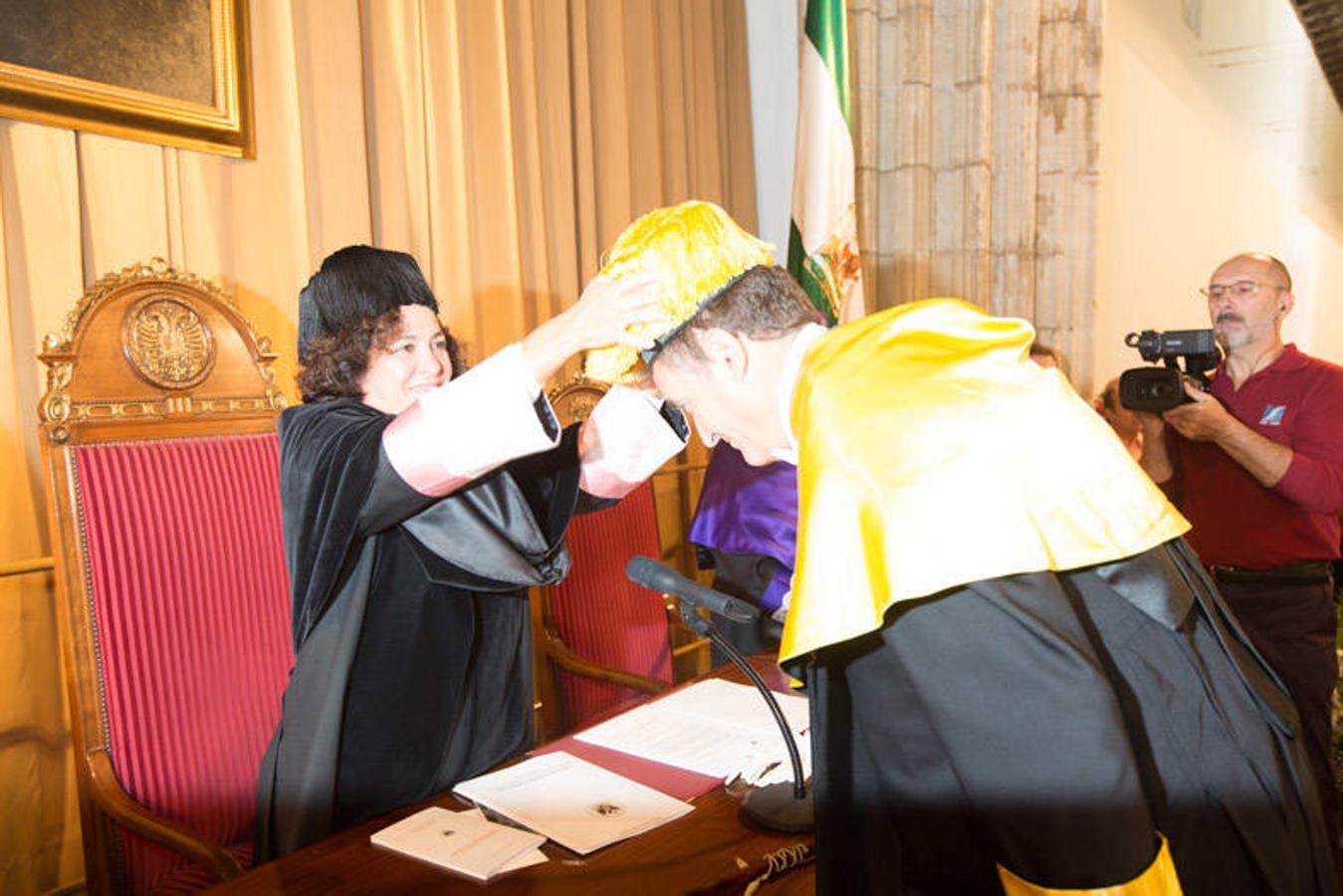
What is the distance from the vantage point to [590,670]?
2416 millimetres

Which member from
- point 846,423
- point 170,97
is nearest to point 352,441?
point 846,423

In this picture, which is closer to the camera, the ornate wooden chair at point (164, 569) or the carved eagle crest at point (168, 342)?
the ornate wooden chair at point (164, 569)

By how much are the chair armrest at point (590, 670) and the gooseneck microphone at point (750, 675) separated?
1029 millimetres

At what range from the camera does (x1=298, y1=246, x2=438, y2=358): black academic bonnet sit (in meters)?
1.67

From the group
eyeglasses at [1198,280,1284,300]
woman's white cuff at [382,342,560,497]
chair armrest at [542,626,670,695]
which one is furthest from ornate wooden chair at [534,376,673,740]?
eyeglasses at [1198,280,1284,300]

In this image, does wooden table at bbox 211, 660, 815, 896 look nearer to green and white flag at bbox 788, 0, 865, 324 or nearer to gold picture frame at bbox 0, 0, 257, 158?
gold picture frame at bbox 0, 0, 257, 158

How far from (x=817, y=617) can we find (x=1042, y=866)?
27 centimetres

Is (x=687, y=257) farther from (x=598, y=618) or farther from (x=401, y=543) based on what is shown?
(x=598, y=618)

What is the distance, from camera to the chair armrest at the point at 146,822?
1523mm

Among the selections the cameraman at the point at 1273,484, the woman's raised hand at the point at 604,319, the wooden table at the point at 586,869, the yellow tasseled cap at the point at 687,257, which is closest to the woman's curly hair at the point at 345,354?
the woman's raised hand at the point at 604,319

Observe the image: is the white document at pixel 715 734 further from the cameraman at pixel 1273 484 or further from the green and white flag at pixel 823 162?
the green and white flag at pixel 823 162

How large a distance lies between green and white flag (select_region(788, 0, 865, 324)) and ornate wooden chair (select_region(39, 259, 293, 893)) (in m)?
2.43

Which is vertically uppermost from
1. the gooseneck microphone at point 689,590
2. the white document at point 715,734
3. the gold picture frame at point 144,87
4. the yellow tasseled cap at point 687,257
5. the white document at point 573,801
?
the gold picture frame at point 144,87

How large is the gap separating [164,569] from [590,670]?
1023mm
